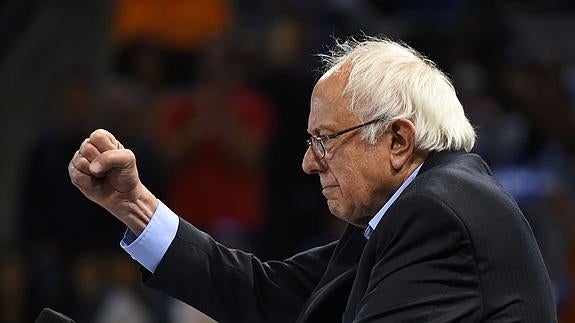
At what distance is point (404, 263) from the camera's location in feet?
7.81

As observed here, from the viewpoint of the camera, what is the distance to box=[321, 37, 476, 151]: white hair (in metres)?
2.59

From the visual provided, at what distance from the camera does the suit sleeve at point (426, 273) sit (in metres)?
2.34

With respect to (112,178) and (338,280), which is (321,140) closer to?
(338,280)

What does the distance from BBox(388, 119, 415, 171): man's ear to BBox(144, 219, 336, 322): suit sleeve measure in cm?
53

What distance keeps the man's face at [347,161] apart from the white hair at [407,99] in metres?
0.03

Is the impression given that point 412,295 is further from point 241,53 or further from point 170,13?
point 170,13

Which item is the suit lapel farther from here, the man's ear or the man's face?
the man's ear

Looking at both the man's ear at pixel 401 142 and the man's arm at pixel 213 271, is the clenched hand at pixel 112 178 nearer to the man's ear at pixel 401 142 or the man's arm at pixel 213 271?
the man's arm at pixel 213 271

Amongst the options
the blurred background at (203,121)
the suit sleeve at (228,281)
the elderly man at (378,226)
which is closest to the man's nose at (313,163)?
the elderly man at (378,226)

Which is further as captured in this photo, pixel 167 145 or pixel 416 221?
pixel 167 145

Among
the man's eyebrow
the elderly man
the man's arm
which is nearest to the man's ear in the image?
the elderly man

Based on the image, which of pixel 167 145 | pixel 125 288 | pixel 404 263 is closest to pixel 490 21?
pixel 167 145

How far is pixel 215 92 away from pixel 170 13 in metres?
1.06

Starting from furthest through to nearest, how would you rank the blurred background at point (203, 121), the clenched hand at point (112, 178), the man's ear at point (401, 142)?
the blurred background at point (203, 121)
the clenched hand at point (112, 178)
the man's ear at point (401, 142)
